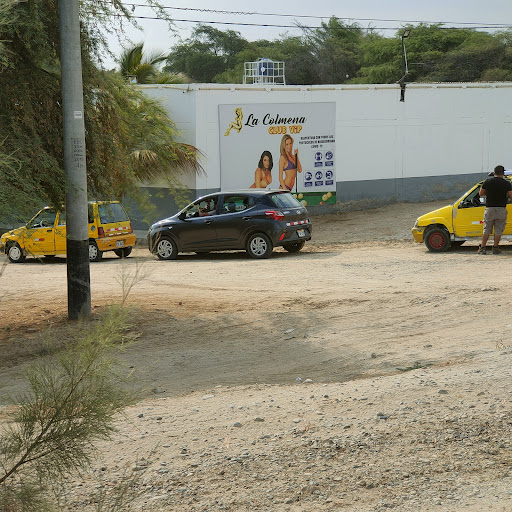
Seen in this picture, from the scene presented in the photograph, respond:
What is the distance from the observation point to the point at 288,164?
1114 inches

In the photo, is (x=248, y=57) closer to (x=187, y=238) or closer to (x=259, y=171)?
(x=259, y=171)

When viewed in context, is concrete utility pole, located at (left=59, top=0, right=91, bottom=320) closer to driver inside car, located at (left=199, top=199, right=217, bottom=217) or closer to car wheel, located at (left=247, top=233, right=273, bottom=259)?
car wheel, located at (left=247, top=233, right=273, bottom=259)

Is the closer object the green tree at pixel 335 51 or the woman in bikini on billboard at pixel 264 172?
the woman in bikini on billboard at pixel 264 172

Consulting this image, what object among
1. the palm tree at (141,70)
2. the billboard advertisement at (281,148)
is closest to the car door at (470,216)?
the billboard advertisement at (281,148)

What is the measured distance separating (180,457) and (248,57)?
2526 inches

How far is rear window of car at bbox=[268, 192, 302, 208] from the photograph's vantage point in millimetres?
19188

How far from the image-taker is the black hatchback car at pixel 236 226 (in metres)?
19.0

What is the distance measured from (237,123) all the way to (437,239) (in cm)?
1130

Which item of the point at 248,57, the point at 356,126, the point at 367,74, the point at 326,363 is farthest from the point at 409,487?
the point at 248,57

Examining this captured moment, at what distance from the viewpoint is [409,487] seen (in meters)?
4.94

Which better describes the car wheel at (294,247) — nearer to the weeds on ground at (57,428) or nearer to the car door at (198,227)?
the car door at (198,227)

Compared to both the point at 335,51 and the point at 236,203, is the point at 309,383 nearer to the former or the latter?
the point at 236,203

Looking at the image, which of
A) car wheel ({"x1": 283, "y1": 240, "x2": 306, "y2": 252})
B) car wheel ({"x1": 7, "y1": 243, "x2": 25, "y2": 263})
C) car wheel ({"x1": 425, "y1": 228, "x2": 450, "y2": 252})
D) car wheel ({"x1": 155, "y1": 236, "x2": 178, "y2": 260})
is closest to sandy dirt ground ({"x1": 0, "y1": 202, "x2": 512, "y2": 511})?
car wheel ({"x1": 425, "y1": 228, "x2": 450, "y2": 252})

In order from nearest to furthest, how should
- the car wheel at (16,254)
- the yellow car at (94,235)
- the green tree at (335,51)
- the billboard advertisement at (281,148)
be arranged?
the yellow car at (94,235) < the car wheel at (16,254) < the billboard advertisement at (281,148) < the green tree at (335,51)
